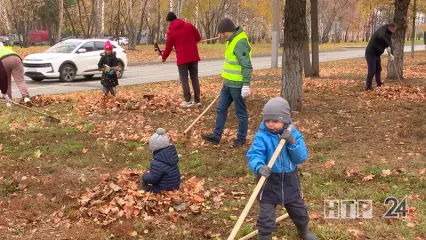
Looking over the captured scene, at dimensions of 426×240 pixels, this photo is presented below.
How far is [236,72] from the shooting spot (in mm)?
6828

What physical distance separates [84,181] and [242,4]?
54271 mm

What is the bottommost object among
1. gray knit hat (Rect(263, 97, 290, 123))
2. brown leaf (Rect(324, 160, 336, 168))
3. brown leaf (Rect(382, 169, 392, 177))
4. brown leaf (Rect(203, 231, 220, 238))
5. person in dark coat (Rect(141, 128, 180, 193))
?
brown leaf (Rect(203, 231, 220, 238))

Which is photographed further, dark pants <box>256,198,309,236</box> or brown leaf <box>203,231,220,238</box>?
brown leaf <box>203,231,220,238</box>

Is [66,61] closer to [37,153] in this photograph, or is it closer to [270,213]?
[37,153]

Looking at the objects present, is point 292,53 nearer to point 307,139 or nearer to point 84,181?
point 307,139

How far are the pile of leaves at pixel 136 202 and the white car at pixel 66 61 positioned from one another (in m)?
12.4

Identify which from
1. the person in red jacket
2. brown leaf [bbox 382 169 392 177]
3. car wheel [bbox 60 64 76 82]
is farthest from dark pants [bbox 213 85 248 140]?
car wheel [bbox 60 64 76 82]

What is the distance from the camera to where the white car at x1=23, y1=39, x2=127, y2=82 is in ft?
55.2

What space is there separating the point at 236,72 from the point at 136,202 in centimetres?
289

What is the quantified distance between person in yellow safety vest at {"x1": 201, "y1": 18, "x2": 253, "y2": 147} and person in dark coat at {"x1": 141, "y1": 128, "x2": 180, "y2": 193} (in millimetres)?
2189

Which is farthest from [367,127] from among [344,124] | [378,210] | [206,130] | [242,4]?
[242,4]

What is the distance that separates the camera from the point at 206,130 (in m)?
8.28

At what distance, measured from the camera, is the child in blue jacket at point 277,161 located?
141 inches

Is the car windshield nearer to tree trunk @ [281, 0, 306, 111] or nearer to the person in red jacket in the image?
the person in red jacket
